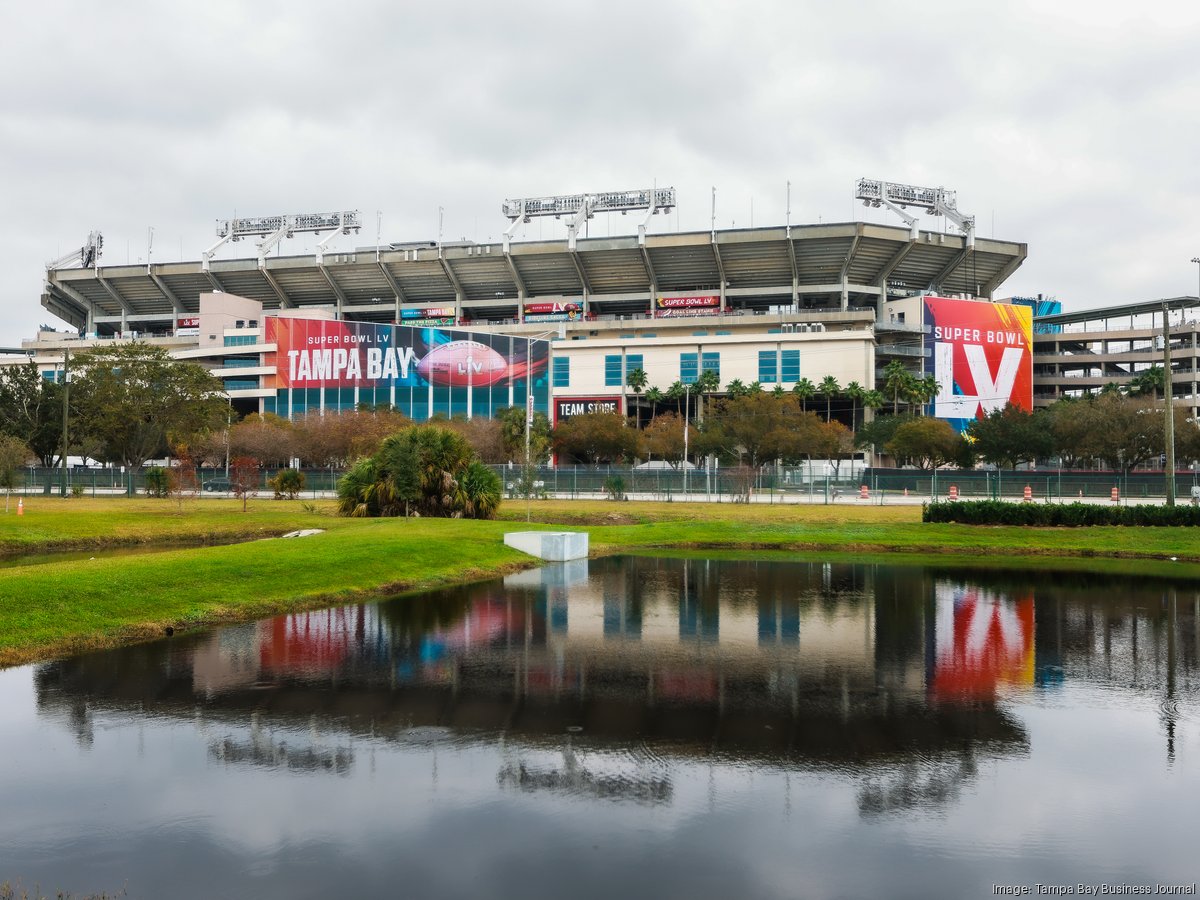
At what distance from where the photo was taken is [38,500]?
196 ft

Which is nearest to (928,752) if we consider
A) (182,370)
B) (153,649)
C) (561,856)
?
(561,856)

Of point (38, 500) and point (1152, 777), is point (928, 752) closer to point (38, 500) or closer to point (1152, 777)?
point (1152, 777)

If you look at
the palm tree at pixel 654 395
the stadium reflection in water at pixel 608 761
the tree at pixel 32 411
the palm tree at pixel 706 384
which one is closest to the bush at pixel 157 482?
the tree at pixel 32 411

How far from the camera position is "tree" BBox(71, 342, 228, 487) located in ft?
236

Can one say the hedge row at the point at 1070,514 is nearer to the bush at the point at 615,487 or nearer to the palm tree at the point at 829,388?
the bush at the point at 615,487

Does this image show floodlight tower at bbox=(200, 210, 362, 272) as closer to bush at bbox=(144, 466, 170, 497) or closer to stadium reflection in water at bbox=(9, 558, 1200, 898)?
bush at bbox=(144, 466, 170, 497)

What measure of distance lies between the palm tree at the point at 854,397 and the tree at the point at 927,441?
18270 mm

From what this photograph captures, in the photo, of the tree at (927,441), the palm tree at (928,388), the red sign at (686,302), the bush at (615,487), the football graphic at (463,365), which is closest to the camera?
the bush at (615,487)

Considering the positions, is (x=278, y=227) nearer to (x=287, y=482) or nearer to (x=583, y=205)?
(x=583, y=205)

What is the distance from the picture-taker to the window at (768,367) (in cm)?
11638

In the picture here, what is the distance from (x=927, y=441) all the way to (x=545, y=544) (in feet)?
216

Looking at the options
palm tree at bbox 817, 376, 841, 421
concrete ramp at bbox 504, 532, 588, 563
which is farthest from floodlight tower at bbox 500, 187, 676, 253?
concrete ramp at bbox 504, 532, 588, 563

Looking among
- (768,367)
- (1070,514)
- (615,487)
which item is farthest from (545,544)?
(768,367)

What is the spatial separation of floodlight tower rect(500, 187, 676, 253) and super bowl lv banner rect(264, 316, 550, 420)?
669 inches
